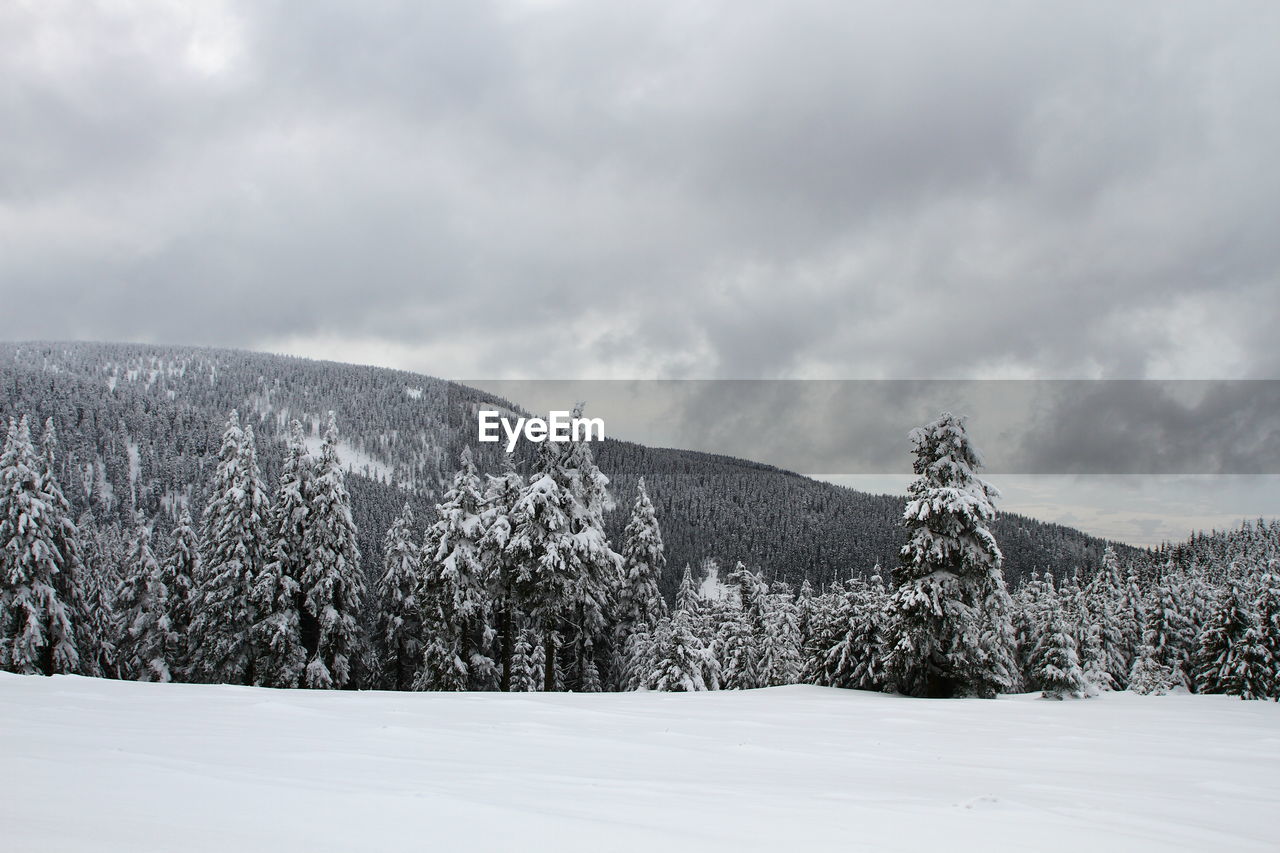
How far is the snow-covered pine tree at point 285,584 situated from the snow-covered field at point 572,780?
769 inches

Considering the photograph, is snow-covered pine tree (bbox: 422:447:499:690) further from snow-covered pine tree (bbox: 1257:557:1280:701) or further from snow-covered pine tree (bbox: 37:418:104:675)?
snow-covered pine tree (bbox: 1257:557:1280:701)

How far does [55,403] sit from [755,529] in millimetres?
176251

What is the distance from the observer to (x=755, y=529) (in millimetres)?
186375

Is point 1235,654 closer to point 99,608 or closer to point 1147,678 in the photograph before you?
point 1147,678

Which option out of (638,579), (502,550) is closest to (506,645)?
(502,550)

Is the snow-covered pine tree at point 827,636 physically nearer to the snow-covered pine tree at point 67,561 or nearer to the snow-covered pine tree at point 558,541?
the snow-covered pine tree at point 558,541

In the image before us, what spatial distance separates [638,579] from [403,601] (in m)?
12.5

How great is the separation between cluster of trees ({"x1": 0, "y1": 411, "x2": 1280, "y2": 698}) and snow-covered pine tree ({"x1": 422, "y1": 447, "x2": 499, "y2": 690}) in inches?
4.3

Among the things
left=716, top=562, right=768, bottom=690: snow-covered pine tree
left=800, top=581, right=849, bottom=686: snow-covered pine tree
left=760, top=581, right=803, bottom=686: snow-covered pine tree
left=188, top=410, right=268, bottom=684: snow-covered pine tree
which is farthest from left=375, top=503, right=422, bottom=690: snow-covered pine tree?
left=760, top=581, right=803, bottom=686: snow-covered pine tree

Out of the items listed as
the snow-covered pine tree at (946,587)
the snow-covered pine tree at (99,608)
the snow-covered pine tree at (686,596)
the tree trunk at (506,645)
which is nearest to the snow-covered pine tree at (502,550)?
the tree trunk at (506,645)

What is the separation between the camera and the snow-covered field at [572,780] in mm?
3537

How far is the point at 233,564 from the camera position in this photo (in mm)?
29562

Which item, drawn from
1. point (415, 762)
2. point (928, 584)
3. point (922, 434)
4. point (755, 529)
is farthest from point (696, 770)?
point (755, 529)

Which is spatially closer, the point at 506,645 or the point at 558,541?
the point at 558,541
